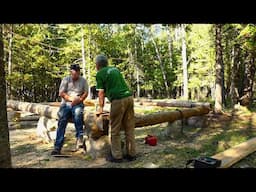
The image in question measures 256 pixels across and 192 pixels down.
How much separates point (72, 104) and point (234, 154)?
9.78 feet

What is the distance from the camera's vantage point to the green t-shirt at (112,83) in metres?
5.23

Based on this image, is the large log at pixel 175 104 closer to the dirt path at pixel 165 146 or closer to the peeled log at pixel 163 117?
the dirt path at pixel 165 146

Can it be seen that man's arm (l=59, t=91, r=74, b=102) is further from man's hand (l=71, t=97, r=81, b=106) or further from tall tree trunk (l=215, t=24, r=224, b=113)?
tall tree trunk (l=215, t=24, r=224, b=113)

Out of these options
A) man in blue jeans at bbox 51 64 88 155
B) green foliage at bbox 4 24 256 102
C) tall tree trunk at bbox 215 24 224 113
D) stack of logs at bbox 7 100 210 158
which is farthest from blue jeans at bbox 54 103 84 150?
green foliage at bbox 4 24 256 102

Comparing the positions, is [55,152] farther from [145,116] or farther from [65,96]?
Result: [145,116]

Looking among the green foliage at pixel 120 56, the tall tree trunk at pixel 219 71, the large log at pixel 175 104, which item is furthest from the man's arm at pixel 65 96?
the green foliage at pixel 120 56

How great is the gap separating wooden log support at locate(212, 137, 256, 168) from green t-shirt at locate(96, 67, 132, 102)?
185cm

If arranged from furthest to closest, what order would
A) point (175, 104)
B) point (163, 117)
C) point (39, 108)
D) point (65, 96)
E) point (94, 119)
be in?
1. point (175, 104)
2. point (39, 108)
3. point (163, 117)
4. point (65, 96)
5. point (94, 119)

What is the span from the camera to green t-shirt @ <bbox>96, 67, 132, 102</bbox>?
5234mm

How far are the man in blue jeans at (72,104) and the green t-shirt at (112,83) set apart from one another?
30.0 inches

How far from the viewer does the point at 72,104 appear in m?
5.82

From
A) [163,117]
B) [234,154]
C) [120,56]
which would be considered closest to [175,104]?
[163,117]
